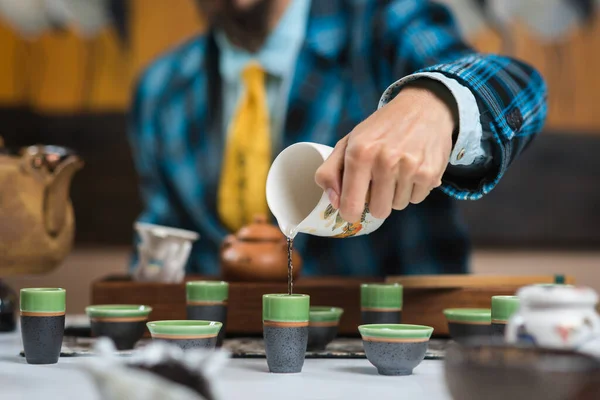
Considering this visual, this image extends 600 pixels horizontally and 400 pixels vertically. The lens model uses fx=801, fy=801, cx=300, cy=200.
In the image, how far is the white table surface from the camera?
92 cm

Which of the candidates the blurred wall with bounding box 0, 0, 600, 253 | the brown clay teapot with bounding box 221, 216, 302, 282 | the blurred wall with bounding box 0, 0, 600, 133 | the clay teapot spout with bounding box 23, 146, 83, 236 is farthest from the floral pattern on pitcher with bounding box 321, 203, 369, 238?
the blurred wall with bounding box 0, 0, 600, 133

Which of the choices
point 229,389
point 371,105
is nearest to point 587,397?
point 229,389

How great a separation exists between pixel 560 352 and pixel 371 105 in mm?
1597

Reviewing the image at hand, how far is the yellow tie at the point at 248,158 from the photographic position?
2.26 m

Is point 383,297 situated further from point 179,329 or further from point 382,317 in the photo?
point 179,329

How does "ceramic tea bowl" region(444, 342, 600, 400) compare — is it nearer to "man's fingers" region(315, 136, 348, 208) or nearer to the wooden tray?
"man's fingers" region(315, 136, 348, 208)

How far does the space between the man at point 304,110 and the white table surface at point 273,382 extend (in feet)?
1.35

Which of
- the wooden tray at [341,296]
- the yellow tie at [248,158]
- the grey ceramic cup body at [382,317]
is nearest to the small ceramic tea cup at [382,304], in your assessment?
the grey ceramic cup body at [382,317]

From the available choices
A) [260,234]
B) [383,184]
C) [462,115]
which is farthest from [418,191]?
[260,234]

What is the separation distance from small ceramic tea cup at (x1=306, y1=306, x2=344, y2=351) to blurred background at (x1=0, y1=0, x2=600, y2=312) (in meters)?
1.56

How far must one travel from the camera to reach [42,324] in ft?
3.76

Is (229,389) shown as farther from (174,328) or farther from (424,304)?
(424,304)

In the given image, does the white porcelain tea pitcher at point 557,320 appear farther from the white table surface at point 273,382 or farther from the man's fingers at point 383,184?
the man's fingers at point 383,184

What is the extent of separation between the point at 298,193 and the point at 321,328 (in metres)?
0.21
